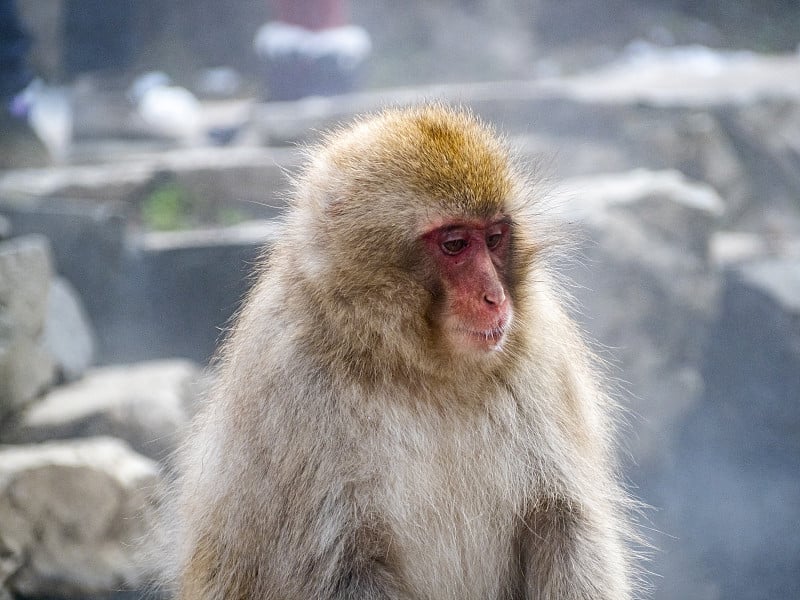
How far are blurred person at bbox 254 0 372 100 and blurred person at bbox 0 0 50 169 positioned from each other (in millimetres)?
3169

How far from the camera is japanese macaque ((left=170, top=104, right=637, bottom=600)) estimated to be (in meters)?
2.28

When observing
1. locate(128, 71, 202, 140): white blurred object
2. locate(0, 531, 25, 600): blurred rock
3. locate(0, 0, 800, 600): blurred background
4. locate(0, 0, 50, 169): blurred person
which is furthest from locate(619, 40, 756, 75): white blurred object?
locate(0, 531, 25, 600): blurred rock

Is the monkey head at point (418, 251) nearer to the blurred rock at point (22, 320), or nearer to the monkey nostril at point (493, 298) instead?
the monkey nostril at point (493, 298)

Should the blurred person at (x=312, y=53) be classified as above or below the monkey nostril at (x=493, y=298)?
above

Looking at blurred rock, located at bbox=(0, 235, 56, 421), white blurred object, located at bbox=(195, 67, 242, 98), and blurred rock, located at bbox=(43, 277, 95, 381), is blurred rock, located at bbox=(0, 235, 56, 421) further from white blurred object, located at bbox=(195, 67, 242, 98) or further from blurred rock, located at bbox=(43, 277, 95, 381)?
white blurred object, located at bbox=(195, 67, 242, 98)

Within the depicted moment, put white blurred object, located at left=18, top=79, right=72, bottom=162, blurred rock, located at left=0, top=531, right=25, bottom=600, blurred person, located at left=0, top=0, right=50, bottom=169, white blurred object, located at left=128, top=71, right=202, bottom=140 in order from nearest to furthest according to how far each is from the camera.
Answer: blurred rock, located at left=0, top=531, right=25, bottom=600 < blurred person, located at left=0, top=0, right=50, bottom=169 < white blurred object, located at left=18, top=79, right=72, bottom=162 < white blurred object, located at left=128, top=71, right=202, bottom=140

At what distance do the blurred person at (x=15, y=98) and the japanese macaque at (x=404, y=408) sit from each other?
5.25 meters

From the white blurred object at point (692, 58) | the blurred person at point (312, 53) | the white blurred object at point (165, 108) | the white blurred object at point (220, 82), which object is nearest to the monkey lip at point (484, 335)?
the white blurred object at point (692, 58)

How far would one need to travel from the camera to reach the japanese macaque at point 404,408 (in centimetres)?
228

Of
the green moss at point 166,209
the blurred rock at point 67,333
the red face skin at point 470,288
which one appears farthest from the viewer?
the green moss at point 166,209

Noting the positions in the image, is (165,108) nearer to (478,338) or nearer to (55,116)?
(55,116)

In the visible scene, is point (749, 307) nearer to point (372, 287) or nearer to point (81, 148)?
point (372, 287)

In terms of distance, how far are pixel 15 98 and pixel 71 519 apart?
467 centimetres

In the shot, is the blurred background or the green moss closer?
the blurred background
